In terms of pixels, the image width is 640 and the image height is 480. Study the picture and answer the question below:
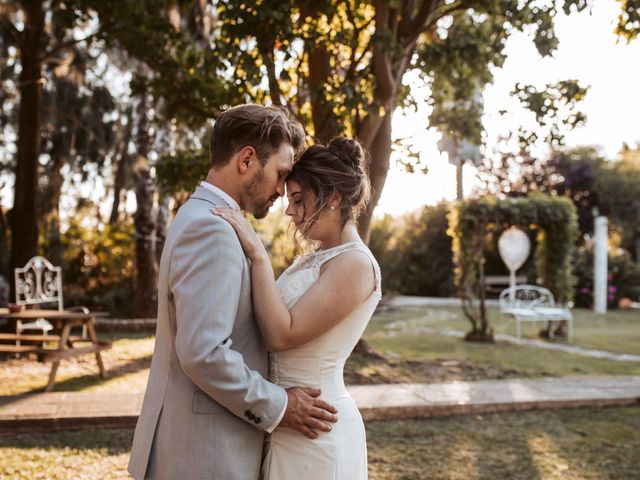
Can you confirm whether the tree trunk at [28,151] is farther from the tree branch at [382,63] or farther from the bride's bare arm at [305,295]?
the bride's bare arm at [305,295]

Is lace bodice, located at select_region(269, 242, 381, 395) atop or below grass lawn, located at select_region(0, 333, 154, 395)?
atop

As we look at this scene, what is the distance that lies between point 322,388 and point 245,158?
868 millimetres

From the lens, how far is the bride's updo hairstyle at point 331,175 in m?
2.35

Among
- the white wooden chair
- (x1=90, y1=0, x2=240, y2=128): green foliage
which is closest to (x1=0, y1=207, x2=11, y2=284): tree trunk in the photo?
the white wooden chair

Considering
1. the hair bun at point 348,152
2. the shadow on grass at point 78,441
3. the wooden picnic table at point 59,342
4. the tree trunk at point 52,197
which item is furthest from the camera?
the tree trunk at point 52,197

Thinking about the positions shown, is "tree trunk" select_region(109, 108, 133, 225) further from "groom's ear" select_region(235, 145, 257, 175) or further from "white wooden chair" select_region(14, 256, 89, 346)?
"groom's ear" select_region(235, 145, 257, 175)

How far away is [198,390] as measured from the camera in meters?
2.02

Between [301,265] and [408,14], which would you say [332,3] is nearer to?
[408,14]

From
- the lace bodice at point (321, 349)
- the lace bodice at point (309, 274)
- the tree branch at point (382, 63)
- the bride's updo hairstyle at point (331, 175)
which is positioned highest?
the tree branch at point (382, 63)

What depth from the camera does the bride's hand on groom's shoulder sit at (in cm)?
201

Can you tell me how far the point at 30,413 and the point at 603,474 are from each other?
465 cm

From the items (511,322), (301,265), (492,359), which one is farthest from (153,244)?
(301,265)

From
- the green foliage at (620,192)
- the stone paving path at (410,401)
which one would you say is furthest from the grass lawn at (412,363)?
the green foliage at (620,192)

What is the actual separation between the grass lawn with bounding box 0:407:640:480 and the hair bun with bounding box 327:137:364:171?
9.50 ft
